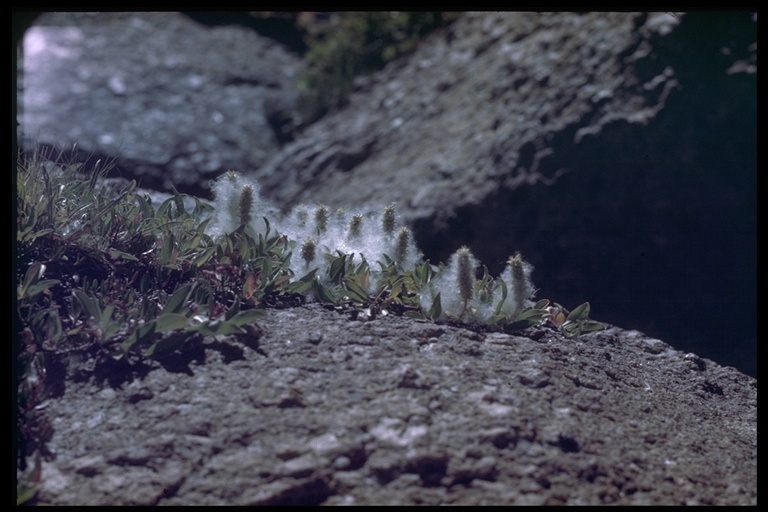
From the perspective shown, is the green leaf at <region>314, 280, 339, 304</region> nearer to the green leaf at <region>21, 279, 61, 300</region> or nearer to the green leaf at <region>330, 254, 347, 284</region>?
the green leaf at <region>330, 254, 347, 284</region>

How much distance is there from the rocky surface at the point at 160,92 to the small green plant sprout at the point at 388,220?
4503 mm

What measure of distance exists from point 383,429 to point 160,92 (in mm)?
7790

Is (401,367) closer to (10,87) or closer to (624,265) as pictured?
(10,87)

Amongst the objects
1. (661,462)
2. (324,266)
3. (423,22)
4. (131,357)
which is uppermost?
(423,22)

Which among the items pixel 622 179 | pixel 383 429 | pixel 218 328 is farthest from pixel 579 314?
pixel 622 179

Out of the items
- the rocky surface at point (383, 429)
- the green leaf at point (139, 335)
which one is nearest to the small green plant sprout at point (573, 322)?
the rocky surface at point (383, 429)

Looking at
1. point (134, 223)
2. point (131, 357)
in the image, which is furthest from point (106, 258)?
point (131, 357)

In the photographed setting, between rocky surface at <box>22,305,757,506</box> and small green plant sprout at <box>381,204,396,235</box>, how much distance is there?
68 cm

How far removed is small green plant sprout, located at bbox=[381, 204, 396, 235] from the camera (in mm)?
3932

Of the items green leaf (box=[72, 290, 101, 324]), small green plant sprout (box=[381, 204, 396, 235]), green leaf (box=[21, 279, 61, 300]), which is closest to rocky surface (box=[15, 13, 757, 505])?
green leaf (box=[72, 290, 101, 324])

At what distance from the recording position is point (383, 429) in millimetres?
2691

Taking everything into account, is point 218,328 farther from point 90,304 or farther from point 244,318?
point 90,304

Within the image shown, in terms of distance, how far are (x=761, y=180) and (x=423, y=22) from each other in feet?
16.2

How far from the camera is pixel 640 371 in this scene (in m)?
3.59
